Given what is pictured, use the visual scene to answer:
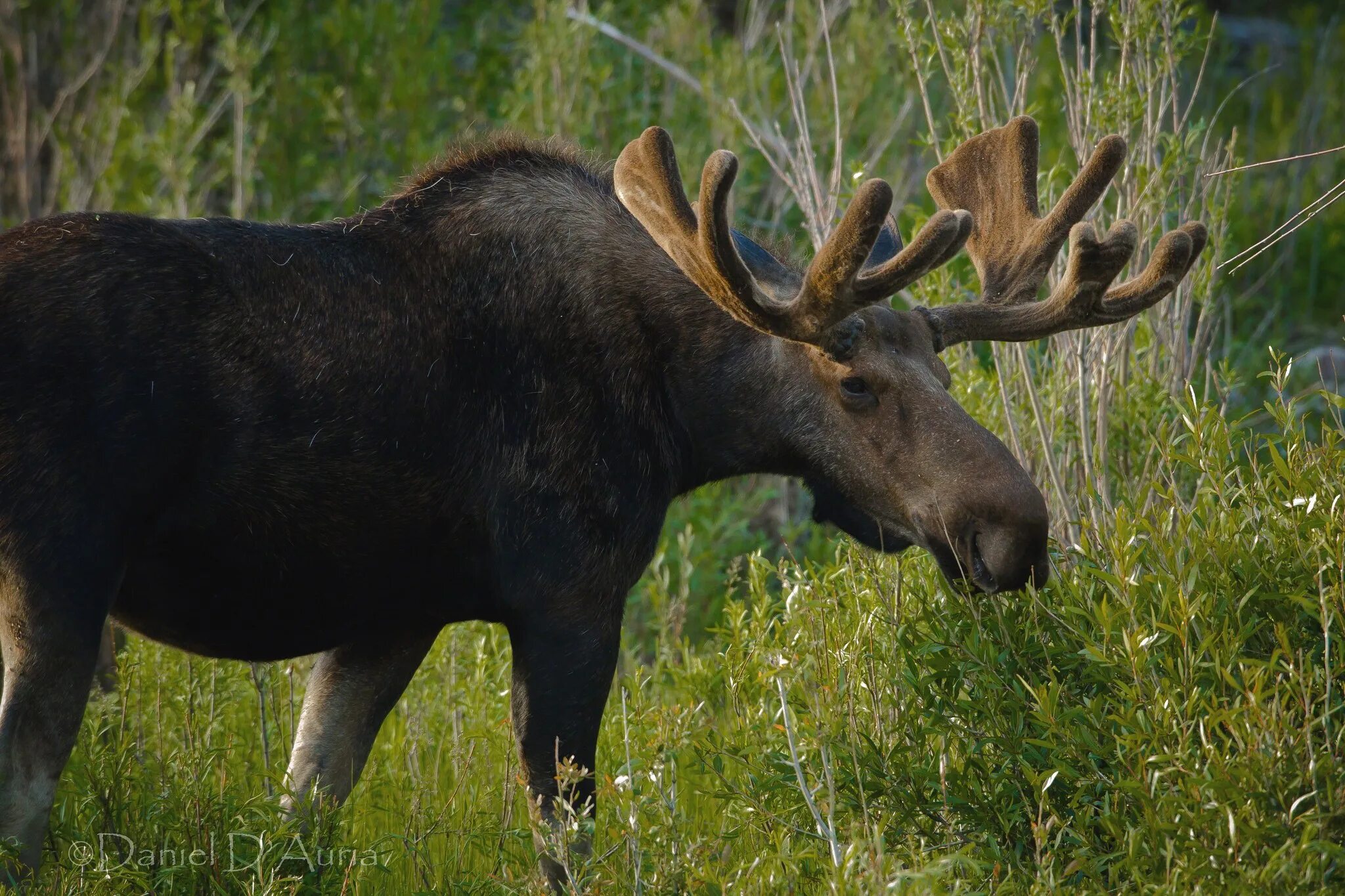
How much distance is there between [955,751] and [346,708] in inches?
66.5

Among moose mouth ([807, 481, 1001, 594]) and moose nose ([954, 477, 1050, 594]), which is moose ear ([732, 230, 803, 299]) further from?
moose nose ([954, 477, 1050, 594])

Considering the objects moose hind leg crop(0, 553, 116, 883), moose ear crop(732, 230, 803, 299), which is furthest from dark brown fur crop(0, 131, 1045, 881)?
moose ear crop(732, 230, 803, 299)

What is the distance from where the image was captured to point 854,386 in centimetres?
409

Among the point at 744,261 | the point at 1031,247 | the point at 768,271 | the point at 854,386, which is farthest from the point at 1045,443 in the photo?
the point at 744,261

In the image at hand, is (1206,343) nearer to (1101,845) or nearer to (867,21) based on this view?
(1101,845)

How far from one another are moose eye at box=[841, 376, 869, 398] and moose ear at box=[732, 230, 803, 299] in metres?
0.29

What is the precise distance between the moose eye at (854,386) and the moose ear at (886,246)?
0.47 meters

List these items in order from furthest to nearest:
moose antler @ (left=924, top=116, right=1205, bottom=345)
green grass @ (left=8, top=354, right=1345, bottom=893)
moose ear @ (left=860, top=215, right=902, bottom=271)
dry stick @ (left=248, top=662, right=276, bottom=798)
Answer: dry stick @ (left=248, top=662, right=276, bottom=798) < moose ear @ (left=860, top=215, right=902, bottom=271) < moose antler @ (left=924, top=116, right=1205, bottom=345) < green grass @ (left=8, top=354, right=1345, bottom=893)

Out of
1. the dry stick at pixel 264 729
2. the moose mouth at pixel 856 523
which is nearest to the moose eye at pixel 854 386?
the moose mouth at pixel 856 523

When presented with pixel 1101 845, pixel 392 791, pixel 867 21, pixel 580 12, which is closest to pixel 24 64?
pixel 580 12

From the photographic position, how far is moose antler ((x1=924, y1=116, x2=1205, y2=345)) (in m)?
4.03

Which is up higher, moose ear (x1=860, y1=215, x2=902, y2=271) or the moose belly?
→ moose ear (x1=860, y1=215, x2=902, y2=271)

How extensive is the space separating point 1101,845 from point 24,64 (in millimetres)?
7061

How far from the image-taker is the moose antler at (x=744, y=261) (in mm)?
3656
